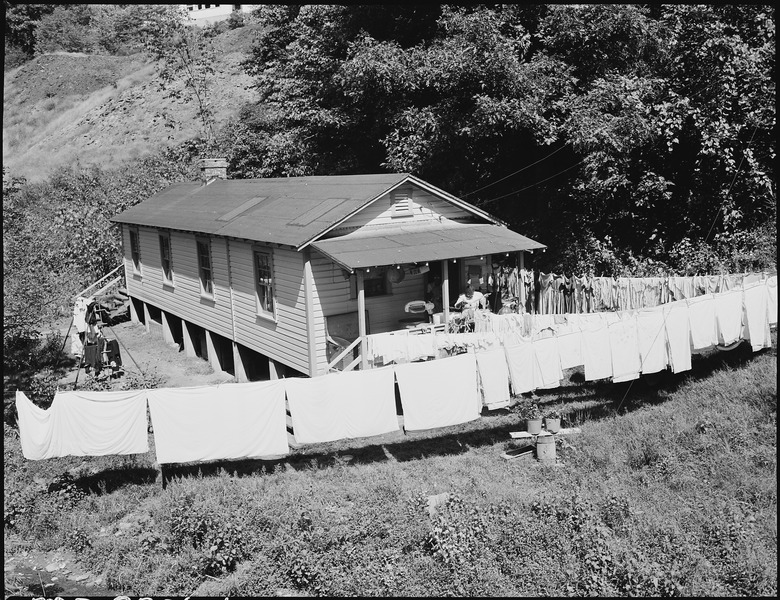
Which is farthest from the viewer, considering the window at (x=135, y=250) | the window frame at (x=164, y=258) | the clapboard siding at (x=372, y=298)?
the window at (x=135, y=250)

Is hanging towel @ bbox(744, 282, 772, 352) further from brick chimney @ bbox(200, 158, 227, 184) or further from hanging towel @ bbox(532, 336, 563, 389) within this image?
brick chimney @ bbox(200, 158, 227, 184)

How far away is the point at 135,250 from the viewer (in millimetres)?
25641

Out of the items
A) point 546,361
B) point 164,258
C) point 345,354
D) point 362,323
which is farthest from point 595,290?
point 164,258

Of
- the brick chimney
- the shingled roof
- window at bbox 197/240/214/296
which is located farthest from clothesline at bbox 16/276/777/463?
the brick chimney

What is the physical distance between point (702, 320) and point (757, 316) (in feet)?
3.67

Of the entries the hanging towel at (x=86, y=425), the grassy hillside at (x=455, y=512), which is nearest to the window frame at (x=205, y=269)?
the grassy hillside at (x=455, y=512)

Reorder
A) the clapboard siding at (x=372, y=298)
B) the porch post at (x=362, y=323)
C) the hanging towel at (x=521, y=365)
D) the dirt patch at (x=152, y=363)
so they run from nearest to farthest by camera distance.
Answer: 1. the hanging towel at (x=521, y=365)
2. the porch post at (x=362, y=323)
3. the clapboard siding at (x=372, y=298)
4. the dirt patch at (x=152, y=363)

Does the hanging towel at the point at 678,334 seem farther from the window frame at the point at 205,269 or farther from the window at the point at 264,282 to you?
the window frame at the point at 205,269

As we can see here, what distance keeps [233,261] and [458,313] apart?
569cm

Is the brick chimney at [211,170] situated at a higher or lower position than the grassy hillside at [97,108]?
lower

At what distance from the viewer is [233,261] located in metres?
18.0

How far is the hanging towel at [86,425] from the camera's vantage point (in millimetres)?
11367

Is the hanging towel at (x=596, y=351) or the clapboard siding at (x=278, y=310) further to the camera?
the clapboard siding at (x=278, y=310)

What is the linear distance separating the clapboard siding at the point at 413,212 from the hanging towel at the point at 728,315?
20.0ft
